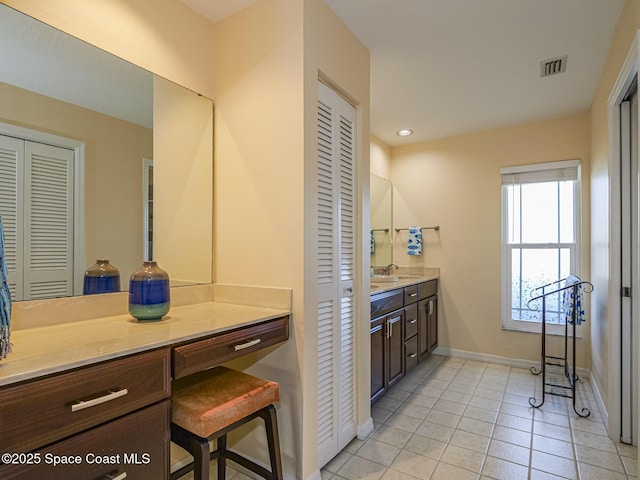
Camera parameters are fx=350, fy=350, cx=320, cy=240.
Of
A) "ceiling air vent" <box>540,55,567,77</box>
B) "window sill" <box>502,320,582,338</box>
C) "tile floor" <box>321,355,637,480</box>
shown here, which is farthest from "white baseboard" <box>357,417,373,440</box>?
"ceiling air vent" <box>540,55,567,77</box>

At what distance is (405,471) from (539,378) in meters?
2.04

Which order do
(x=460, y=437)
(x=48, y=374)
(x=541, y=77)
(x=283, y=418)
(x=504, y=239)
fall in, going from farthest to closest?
1. (x=504, y=239)
2. (x=541, y=77)
3. (x=460, y=437)
4. (x=283, y=418)
5. (x=48, y=374)

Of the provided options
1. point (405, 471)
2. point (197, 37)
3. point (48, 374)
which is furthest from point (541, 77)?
point (48, 374)

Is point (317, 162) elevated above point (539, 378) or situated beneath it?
elevated above

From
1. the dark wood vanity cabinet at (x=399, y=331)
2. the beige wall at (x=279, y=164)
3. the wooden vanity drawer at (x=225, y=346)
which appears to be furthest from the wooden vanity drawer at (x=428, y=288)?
the wooden vanity drawer at (x=225, y=346)

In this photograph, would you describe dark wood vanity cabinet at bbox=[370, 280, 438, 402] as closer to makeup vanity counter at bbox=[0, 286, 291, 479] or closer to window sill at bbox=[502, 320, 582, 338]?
window sill at bbox=[502, 320, 582, 338]

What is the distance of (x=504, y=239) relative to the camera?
358cm

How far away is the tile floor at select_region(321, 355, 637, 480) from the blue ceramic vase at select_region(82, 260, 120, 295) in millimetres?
1399

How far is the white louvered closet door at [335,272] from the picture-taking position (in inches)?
71.1

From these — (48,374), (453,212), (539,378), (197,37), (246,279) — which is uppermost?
(197,37)

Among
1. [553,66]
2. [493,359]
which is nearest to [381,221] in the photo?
[493,359]

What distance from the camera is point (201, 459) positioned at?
4.00ft

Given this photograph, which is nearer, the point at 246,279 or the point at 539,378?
the point at 246,279

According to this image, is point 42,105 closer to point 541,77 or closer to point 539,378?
point 541,77
